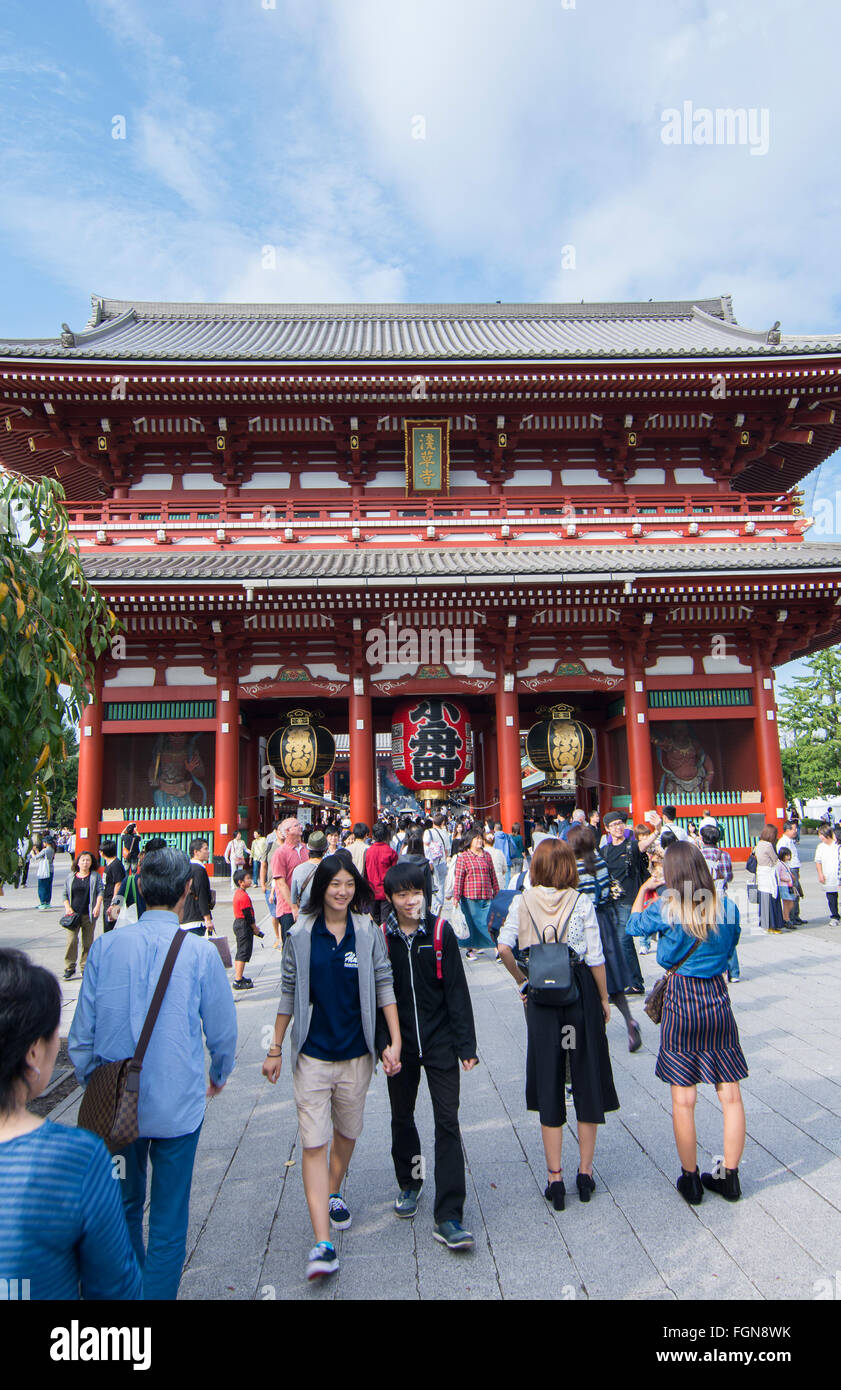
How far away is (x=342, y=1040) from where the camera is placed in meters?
3.52

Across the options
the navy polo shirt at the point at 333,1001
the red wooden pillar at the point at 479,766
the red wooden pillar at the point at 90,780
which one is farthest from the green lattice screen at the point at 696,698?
the navy polo shirt at the point at 333,1001

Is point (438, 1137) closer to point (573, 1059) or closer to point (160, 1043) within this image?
point (573, 1059)

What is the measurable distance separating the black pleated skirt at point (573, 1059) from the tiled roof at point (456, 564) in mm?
10462

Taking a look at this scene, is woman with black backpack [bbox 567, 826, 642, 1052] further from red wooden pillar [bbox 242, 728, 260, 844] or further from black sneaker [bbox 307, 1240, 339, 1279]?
red wooden pillar [bbox 242, 728, 260, 844]

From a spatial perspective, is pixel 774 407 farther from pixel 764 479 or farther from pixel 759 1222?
pixel 759 1222

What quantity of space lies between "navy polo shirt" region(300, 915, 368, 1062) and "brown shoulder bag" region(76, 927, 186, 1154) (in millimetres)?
845

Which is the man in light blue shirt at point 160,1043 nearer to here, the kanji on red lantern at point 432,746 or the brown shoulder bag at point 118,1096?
the brown shoulder bag at point 118,1096

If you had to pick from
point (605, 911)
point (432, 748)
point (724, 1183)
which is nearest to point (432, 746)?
point (432, 748)

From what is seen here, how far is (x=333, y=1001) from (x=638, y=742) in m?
12.8

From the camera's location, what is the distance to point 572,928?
4.07 m

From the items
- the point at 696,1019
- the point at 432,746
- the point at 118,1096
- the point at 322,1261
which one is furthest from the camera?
the point at 432,746

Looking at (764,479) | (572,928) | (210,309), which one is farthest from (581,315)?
(572,928)

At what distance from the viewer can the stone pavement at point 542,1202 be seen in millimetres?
3215

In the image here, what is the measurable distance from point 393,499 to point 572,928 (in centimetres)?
1350
